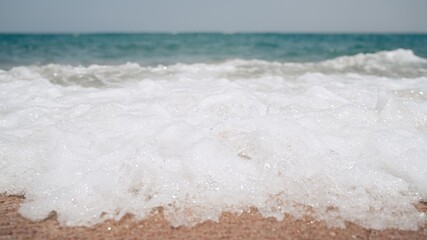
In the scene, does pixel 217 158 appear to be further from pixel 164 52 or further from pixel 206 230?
pixel 164 52

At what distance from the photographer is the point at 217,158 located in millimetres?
→ 2273

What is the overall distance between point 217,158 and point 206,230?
61cm

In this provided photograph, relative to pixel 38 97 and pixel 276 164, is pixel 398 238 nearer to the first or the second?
pixel 276 164

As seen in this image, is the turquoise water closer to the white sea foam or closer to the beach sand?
the white sea foam

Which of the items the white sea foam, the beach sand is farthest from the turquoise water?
the beach sand

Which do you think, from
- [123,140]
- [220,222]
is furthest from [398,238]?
[123,140]

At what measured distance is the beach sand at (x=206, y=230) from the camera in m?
1.74

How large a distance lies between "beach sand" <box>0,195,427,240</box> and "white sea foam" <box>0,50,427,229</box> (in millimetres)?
56

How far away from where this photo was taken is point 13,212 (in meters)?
1.96

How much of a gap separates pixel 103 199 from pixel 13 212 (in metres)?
0.58

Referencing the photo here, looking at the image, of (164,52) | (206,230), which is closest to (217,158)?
(206,230)

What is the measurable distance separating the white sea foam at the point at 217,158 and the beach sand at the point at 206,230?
6 cm

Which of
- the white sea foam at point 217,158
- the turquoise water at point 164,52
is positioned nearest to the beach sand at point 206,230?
the white sea foam at point 217,158

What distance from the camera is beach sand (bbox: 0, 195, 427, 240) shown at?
174 cm
